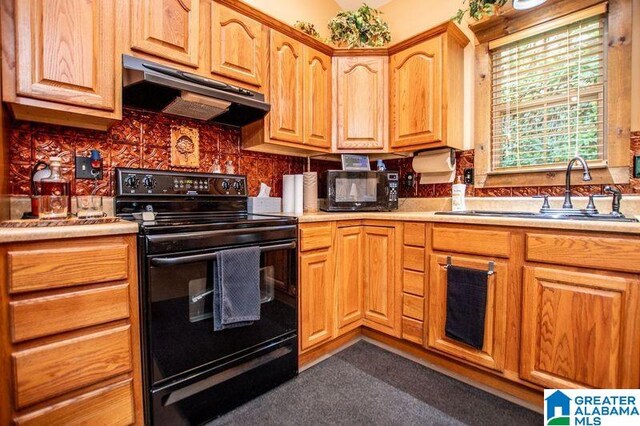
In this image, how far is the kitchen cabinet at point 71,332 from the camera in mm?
972

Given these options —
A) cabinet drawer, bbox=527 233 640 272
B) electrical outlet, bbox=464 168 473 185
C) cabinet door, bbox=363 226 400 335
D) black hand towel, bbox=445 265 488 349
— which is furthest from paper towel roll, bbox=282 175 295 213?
cabinet drawer, bbox=527 233 640 272

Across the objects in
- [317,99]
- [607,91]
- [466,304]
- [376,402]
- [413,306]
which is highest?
[317,99]

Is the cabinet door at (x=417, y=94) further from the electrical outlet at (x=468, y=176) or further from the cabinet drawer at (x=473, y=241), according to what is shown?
the cabinet drawer at (x=473, y=241)

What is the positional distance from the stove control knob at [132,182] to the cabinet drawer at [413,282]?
1.67 metres

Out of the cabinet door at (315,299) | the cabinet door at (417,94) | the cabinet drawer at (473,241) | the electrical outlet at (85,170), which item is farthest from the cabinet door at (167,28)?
the cabinet drawer at (473,241)

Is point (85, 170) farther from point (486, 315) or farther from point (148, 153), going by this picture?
point (486, 315)

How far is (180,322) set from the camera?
129 cm

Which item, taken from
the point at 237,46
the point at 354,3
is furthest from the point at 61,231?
the point at 354,3

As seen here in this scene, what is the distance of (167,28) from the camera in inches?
61.6

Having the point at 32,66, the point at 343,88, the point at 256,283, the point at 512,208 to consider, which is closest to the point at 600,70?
the point at 512,208

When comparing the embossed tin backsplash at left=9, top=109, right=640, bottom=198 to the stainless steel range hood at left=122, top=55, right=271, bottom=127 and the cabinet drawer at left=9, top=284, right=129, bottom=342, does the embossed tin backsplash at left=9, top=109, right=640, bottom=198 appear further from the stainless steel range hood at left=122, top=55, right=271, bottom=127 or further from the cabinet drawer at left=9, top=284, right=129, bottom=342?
the cabinet drawer at left=9, top=284, right=129, bottom=342

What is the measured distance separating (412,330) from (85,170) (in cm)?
208

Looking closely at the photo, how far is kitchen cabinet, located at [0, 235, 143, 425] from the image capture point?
0.97 m

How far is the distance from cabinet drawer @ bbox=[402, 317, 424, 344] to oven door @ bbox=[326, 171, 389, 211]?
0.82 m
